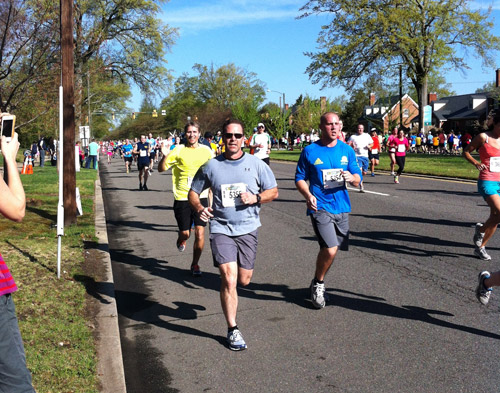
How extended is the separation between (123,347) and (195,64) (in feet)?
361

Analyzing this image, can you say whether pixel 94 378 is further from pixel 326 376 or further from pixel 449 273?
pixel 449 273

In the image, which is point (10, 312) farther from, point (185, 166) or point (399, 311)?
point (185, 166)

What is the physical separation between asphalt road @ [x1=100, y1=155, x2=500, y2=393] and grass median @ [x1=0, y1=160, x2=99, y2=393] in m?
0.39

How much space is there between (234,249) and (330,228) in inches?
47.2

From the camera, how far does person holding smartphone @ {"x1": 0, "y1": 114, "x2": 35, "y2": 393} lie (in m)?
2.56

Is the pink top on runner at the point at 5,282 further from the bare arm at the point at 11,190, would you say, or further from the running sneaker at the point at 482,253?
the running sneaker at the point at 482,253

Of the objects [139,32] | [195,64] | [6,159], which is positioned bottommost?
[6,159]

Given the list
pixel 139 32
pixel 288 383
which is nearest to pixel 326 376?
pixel 288 383

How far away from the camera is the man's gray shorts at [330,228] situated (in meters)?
Result: 5.62

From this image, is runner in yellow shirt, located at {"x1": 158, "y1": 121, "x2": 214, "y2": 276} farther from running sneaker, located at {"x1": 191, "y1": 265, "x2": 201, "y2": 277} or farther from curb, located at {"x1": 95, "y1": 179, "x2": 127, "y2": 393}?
curb, located at {"x1": 95, "y1": 179, "x2": 127, "y2": 393}

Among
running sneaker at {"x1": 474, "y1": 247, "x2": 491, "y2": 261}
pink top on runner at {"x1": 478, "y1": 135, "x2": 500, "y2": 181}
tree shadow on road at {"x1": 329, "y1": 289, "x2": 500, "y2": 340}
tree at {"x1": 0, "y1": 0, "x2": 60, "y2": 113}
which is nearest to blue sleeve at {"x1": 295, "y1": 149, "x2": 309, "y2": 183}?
tree shadow on road at {"x1": 329, "y1": 289, "x2": 500, "y2": 340}

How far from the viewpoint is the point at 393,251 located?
8.35m

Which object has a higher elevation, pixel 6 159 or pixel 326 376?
pixel 6 159

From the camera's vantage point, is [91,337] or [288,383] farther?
[91,337]
